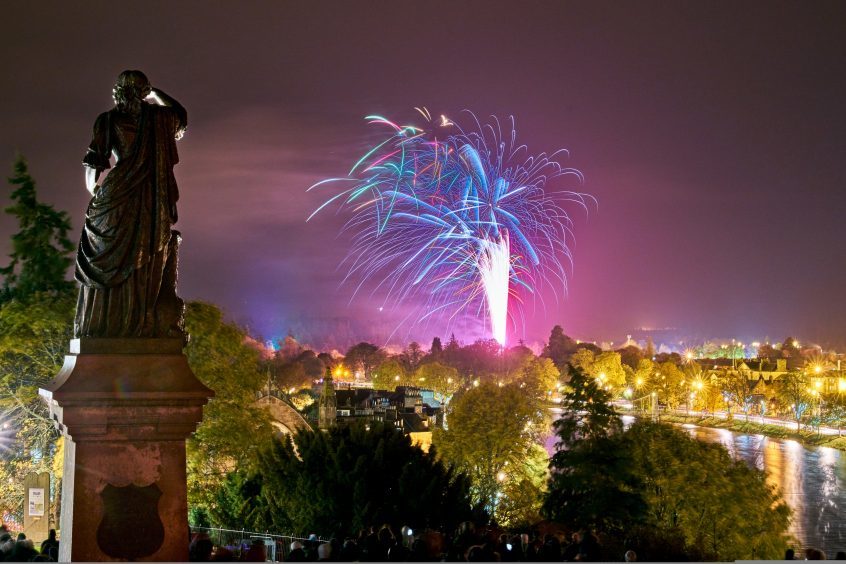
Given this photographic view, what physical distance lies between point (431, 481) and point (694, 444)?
11485 millimetres

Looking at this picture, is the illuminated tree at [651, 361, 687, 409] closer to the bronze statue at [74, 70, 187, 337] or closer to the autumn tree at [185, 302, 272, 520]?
the autumn tree at [185, 302, 272, 520]

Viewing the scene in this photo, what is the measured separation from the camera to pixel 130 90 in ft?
31.3

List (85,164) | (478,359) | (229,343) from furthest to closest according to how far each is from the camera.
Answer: (478,359) → (229,343) → (85,164)

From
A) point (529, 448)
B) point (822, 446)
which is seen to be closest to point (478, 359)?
point (822, 446)

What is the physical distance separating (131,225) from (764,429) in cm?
9655

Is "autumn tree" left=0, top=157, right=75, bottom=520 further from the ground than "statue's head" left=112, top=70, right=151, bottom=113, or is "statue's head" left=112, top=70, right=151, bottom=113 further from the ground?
"statue's head" left=112, top=70, right=151, bottom=113

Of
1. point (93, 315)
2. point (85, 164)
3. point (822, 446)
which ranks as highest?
point (85, 164)

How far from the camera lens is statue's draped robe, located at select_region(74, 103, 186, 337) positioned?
9.23 meters

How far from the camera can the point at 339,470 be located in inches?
982

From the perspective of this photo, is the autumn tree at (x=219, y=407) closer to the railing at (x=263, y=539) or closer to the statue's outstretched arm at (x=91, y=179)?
the railing at (x=263, y=539)

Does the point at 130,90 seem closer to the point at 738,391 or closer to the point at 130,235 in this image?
the point at 130,235

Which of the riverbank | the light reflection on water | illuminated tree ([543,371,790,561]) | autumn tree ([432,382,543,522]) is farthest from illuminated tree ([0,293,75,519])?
the riverbank

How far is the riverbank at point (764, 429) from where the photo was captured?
85306mm

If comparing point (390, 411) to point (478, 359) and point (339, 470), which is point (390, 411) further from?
point (339, 470)
